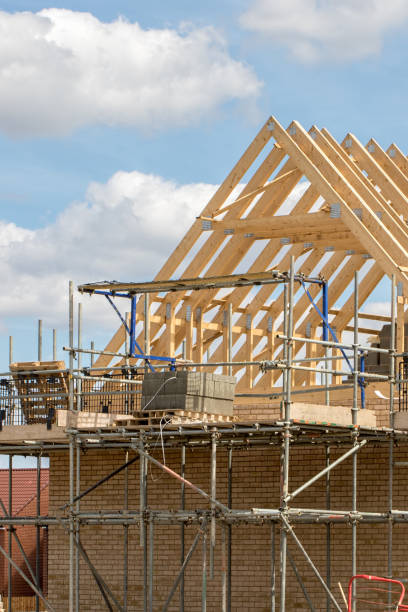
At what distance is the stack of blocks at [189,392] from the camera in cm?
1731

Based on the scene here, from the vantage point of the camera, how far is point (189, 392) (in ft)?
56.7

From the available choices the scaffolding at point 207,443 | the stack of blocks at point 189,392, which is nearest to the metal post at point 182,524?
the scaffolding at point 207,443

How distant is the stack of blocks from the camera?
17.3 m

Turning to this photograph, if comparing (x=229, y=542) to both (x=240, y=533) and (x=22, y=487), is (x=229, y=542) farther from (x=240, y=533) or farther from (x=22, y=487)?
(x=22, y=487)

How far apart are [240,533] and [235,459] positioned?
3.77 ft

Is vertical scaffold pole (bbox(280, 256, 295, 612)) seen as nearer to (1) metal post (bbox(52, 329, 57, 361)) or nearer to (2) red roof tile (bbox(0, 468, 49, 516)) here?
(1) metal post (bbox(52, 329, 57, 361))

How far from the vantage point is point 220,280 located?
18609mm

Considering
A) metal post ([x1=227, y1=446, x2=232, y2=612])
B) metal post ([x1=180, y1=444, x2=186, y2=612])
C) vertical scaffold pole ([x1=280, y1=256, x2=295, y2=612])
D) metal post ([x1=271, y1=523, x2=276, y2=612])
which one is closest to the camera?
vertical scaffold pole ([x1=280, y1=256, x2=295, y2=612])

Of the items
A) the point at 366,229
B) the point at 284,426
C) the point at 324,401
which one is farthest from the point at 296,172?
the point at 284,426

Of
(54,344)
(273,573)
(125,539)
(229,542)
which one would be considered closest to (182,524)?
(229,542)

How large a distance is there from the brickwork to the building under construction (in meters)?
0.02

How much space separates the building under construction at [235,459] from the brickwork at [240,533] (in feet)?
0.07

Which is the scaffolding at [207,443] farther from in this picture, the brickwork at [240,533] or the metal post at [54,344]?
the metal post at [54,344]

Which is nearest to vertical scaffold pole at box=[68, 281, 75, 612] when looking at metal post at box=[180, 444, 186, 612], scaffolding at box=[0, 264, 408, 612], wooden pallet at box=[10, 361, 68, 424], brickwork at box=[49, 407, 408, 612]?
scaffolding at box=[0, 264, 408, 612]
